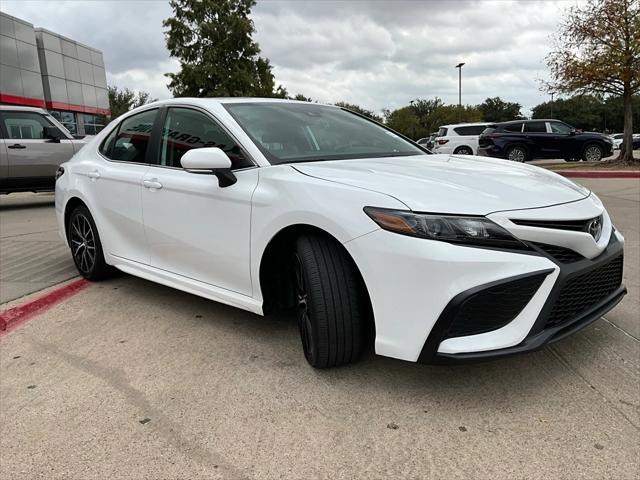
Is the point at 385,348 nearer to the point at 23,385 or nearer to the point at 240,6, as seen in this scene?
the point at 23,385

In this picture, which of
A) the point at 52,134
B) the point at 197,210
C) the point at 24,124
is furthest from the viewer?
the point at 52,134

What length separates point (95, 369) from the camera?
287cm

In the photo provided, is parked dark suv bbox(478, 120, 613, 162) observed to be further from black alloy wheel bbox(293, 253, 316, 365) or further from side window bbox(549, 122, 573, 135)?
black alloy wheel bbox(293, 253, 316, 365)

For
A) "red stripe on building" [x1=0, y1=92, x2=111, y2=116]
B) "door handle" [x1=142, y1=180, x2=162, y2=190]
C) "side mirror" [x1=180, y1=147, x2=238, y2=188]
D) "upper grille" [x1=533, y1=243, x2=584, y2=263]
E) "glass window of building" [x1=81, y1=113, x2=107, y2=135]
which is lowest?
"upper grille" [x1=533, y1=243, x2=584, y2=263]

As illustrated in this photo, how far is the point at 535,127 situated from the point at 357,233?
18.3 m

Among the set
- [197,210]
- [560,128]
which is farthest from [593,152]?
[197,210]

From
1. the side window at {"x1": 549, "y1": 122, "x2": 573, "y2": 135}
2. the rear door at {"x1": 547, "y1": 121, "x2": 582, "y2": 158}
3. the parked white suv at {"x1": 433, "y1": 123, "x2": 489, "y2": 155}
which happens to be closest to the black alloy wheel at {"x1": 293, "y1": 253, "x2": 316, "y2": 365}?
the rear door at {"x1": 547, "y1": 121, "x2": 582, "y2": 158}

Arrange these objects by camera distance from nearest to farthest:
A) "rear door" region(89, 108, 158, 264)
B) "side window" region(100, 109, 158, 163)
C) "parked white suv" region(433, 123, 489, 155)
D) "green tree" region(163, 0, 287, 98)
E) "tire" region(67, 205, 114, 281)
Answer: "rear door" region(89, 108, 158, 264) < "side window" region(100, 109, 158, 163) < "tire" region(67, 205, 114, 281) < "parked white suv" region(433, 123, 489, 155) < "green tree" region(163, 0, 287, 98)

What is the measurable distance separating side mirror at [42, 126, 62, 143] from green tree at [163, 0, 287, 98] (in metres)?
18.0

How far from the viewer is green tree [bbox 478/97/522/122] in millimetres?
92250

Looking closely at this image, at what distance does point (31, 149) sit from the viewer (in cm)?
951

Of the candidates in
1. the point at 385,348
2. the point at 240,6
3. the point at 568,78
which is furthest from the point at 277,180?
the point at 240,6

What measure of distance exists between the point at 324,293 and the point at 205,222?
1.01m

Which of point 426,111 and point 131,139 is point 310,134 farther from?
point 426,111
